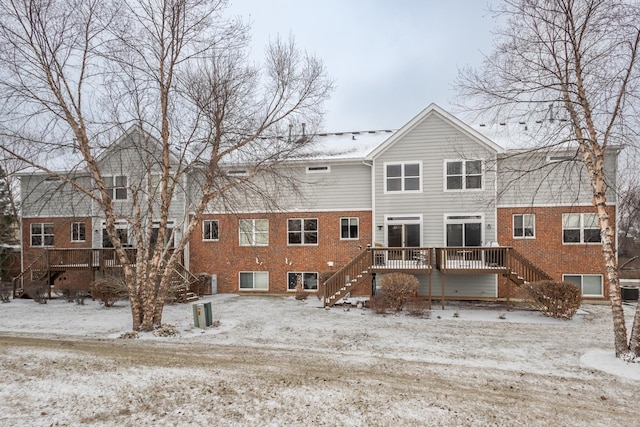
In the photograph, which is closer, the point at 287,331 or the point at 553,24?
the point at 553,24

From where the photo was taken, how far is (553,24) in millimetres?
7547

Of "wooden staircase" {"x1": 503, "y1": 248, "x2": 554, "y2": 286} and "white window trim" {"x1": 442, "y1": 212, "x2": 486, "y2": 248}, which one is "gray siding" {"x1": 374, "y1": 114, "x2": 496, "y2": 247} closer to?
"white window trim" {"x1": 442, "y1": 212, "x2": 486, "y2": 248}

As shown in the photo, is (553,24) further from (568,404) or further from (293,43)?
(568,404)

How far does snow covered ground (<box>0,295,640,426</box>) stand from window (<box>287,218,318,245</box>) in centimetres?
619

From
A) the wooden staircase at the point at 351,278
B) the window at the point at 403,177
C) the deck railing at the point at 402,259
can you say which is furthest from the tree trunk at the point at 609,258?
the window at the point at 403,177

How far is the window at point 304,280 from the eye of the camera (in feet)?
57.9

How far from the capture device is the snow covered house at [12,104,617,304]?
14625mm

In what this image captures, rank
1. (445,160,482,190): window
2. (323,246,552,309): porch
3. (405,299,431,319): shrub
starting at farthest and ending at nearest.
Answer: (445,160,482,190): window, (323,246,552,309): porch, (405,299,431,319): shrub

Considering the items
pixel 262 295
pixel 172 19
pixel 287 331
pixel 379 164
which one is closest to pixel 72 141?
pixel 172 19

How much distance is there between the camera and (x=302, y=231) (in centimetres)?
1777

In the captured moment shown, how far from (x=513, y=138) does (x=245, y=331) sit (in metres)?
14.6

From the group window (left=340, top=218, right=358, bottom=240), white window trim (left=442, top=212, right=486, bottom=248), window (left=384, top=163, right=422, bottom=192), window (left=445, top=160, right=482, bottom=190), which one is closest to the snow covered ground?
white window trim (left=442, top=212, right=486, bottom=248)

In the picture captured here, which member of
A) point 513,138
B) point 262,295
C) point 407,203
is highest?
point 513,138

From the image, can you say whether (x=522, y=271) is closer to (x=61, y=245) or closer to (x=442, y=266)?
(x=442, y=266)
